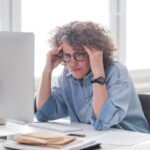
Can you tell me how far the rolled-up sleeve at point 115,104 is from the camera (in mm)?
1922

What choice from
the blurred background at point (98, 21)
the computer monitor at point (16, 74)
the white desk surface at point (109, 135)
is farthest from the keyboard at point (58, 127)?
the blurred background at point (98, 21)

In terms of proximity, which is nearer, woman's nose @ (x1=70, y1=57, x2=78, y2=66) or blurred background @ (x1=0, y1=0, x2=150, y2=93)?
woman's nose @ (x1=70, y1=57, x2=78, y2=66)

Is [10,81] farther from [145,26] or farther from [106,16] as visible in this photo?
[145,26]

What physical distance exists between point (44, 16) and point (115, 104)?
150 centimetres

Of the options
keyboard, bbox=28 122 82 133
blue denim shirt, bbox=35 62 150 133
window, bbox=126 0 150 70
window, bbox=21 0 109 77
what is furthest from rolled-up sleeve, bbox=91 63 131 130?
window, bbox=126 0 150 70

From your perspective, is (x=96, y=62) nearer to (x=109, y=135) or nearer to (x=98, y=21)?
(x=109, y=135)

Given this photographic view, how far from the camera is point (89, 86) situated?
217 cm

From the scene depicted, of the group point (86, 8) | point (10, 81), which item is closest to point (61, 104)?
point (10, 81)

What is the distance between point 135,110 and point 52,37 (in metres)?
0.62

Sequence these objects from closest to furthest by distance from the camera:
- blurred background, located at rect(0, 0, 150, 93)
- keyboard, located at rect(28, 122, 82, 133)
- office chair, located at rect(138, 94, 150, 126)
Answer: keyboard, located at rect(28, 122, 82, 133) → office chair, located at rect(138, 94, 150, 126) → blurred background, located at rect(0, 0, 150, 93)

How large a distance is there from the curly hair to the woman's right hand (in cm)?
5

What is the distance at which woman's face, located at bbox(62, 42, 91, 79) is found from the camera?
6.90 ft

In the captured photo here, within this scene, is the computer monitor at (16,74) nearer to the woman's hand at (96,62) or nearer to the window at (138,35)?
the woman's hand at (96,62)

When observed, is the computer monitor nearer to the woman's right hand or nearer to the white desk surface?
the white desk surface
